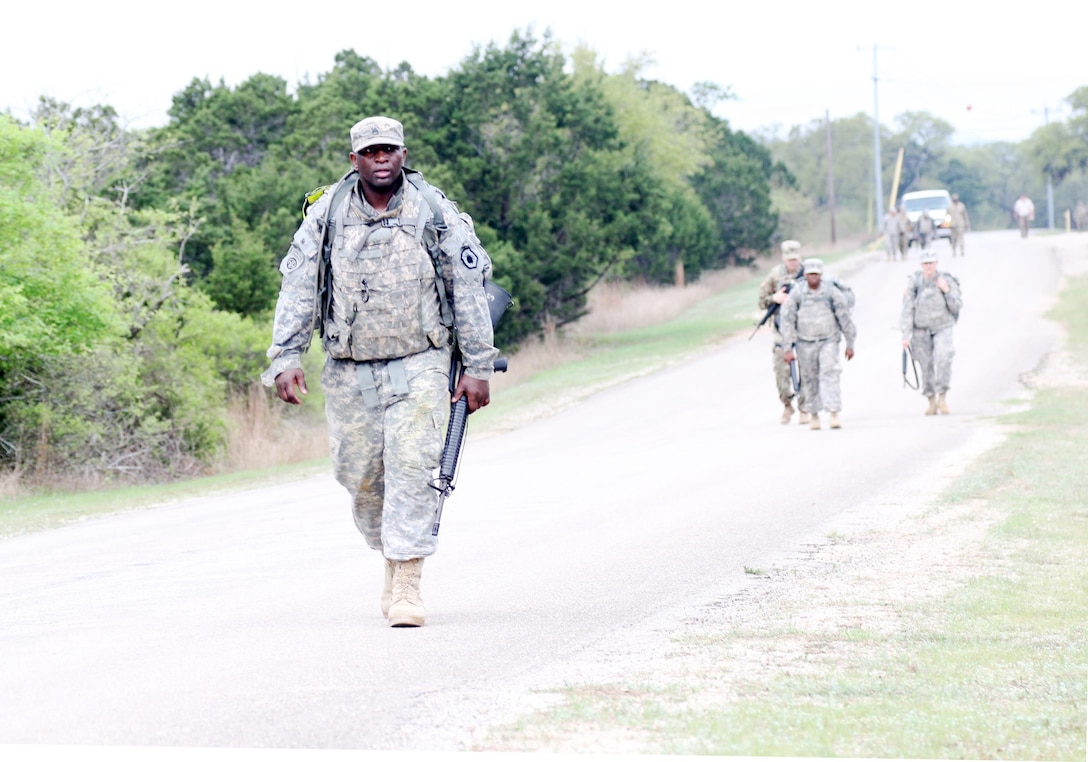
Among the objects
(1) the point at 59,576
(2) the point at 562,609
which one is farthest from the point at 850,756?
(1) the point at 59,576

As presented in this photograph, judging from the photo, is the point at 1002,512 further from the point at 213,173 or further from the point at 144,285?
the point at 213,173

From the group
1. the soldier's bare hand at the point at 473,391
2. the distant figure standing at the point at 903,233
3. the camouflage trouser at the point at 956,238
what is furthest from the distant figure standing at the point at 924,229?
the soldier's bare hand at the point at 473,391

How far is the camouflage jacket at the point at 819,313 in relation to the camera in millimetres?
18984

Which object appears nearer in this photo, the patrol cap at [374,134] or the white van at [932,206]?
the patrol cap at [374,134]

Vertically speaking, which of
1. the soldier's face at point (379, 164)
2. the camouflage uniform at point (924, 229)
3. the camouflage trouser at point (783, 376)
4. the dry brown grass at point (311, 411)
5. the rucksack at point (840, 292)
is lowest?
the dry brown grass at point (311, 411)

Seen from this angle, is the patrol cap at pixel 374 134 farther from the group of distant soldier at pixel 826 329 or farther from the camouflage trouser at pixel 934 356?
the camouflage trouser at pixel 934 356

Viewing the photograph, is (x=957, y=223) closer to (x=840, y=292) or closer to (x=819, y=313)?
(x=840, y=292)

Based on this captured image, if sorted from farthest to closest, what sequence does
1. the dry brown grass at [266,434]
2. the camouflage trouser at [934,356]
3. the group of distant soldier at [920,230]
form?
the group of distant soldier at [920,230] < the dry brown grass at [266,434] < the camouflage trouser at [934,356]

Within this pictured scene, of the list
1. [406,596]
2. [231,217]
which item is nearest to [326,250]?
[406,596]

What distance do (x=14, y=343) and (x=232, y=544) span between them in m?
9.17

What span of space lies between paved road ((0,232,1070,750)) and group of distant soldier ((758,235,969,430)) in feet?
1.82

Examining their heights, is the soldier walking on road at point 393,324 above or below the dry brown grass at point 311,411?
above

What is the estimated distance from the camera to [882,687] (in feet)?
18.5

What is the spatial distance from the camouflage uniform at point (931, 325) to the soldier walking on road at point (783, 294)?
5.25 ft
